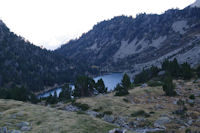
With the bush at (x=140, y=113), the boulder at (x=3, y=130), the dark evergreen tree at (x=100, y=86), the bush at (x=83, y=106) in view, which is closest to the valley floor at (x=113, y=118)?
the bush at (x=140, y=113)

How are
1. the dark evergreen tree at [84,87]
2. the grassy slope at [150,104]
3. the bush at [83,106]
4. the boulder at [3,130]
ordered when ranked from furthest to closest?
1. the dark evergreen tree at [84,87]
2. the bush at [83,106]
3. the grassy slope at [150,104]
4. the boulder at [3,130]

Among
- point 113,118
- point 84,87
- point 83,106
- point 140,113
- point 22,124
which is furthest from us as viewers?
point 84,87

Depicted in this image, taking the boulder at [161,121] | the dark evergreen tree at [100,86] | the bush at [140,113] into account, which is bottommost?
the boulder at [161,121]

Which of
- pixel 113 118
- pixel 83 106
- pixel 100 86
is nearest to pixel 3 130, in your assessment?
pixel 113 118

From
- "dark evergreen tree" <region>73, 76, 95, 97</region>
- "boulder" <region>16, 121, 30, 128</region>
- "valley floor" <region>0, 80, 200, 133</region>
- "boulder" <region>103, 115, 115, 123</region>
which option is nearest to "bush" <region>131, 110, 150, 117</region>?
"valley floor" <region>0, 80, 200, 133</region>

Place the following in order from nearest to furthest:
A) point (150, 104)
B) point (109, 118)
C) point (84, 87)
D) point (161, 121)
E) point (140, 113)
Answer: point (161, 121), point (109, 118), point (140, 113), point (150, 104), point (84, 87)

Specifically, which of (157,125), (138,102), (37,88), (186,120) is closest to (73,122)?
(157,125)

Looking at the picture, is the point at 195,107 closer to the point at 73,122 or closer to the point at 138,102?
the point at 138,102

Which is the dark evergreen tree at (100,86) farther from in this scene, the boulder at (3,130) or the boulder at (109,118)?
the boulder at (3,130)

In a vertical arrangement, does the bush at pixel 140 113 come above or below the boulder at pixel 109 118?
above

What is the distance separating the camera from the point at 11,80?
18312 cm

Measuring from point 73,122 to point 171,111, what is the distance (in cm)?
2154

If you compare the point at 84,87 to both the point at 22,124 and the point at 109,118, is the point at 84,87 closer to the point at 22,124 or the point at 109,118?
the point at 109,118

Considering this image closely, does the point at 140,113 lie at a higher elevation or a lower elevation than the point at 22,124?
lower
